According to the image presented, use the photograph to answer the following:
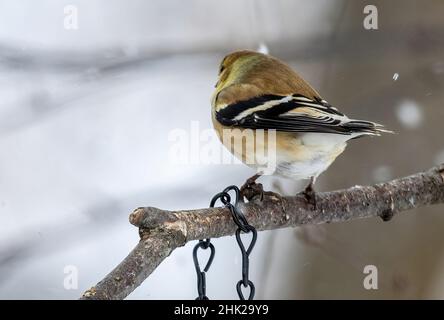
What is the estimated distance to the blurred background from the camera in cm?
410

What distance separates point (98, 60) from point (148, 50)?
31 cm

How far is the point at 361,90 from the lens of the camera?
15.5 feet

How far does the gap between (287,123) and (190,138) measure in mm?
2359

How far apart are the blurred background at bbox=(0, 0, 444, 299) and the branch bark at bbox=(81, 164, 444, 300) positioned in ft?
2.87

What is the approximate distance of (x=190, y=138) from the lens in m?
5.42

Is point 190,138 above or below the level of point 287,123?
above
